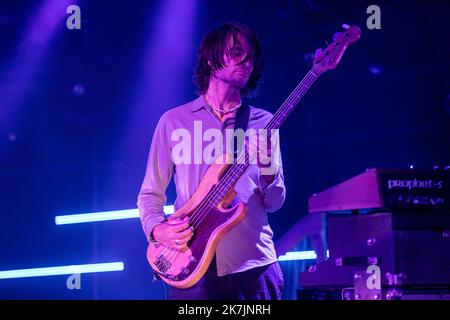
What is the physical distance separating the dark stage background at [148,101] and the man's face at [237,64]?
207 cm

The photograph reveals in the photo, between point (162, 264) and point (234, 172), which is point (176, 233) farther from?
point (234, 172)

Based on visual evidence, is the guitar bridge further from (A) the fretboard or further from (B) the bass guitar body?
(A) the fretboard

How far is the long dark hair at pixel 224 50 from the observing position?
3373 millimetres

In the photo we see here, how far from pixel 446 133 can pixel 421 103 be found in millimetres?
304

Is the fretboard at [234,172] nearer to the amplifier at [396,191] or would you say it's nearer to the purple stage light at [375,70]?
the amplifier at [396,191]

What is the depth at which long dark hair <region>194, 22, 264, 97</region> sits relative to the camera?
11.1 ft

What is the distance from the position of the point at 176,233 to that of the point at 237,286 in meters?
0.37

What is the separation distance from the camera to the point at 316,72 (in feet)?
10.8

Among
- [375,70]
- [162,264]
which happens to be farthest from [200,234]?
[375,70]

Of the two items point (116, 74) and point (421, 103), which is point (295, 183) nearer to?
point (421, 103)

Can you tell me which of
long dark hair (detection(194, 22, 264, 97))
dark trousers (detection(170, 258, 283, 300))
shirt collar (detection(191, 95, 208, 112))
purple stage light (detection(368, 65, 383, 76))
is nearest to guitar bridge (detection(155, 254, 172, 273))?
dark trousers (detection(170, 258, 283, 300))

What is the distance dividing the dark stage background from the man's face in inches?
81.3

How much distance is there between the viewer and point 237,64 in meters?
3.32
